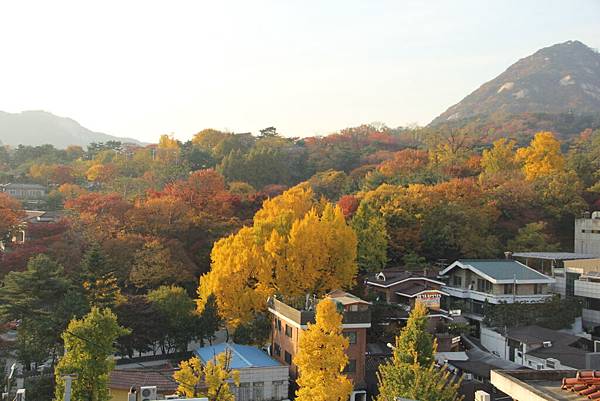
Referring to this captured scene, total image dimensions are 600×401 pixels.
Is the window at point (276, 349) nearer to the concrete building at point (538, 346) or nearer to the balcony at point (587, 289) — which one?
the concrete building at point (538, 346)

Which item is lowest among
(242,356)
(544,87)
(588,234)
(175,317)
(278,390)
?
(278,390)

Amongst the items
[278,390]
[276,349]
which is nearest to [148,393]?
[278,390]

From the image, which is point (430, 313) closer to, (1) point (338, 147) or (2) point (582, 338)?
(2) point (582, 338)

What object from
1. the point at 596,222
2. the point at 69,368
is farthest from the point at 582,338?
the point at 69,368

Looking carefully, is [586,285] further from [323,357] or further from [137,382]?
[137,382]

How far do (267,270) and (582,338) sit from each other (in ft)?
45.5

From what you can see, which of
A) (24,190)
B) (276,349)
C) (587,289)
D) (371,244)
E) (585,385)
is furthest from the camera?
(24,190)

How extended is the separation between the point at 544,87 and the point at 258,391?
126 meters

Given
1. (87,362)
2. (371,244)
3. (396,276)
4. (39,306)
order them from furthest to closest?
(371,244), (396,276), (39,306), (87,362)

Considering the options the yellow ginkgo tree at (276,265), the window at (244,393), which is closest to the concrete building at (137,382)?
the window at (244,393)

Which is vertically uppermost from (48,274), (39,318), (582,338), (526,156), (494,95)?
(494,95)

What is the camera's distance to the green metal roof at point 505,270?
29.7 metres

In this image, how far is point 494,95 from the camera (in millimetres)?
136625

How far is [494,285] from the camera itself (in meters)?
29.6
